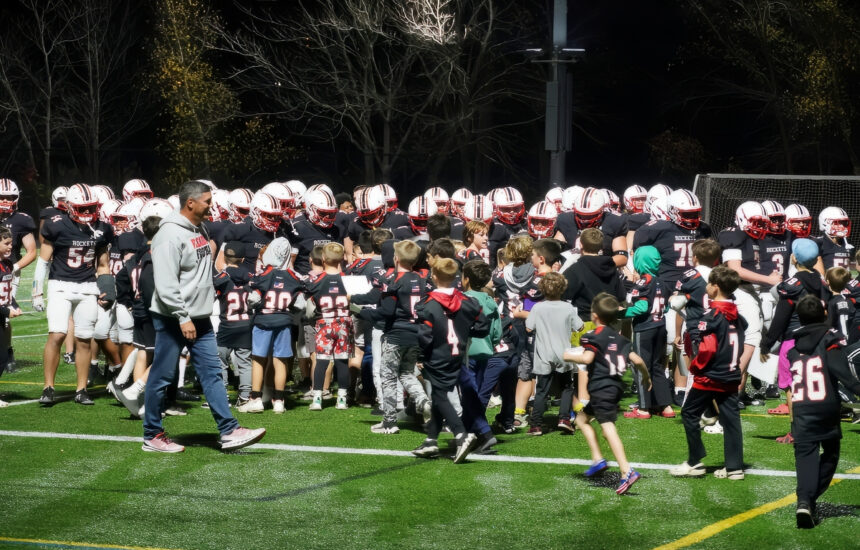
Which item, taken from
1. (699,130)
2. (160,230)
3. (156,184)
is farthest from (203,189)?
(156,184)

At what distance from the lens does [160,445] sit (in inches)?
349

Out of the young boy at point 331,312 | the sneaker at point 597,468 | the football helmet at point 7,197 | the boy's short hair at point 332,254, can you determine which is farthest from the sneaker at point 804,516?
the football helmet at point 7,197

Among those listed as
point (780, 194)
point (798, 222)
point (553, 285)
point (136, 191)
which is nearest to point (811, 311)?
point (553, 285)

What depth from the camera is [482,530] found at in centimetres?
685

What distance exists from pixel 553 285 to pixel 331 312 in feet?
7.63

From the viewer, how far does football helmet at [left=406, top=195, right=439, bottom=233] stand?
12930mm

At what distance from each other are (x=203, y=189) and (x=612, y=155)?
25884 mm

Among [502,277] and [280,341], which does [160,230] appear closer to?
[280,341]

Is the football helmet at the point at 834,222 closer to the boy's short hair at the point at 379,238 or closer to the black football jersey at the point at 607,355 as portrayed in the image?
the boy's short hair at the point at 379,238

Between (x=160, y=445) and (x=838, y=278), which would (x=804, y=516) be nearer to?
(x=838, y=278)

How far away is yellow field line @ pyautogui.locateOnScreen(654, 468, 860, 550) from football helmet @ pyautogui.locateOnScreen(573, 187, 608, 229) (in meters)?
4.89

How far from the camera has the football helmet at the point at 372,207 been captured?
12.6 meters

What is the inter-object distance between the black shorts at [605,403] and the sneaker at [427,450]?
1.43m

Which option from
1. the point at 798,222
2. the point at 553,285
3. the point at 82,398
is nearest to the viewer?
the point at 553,285
